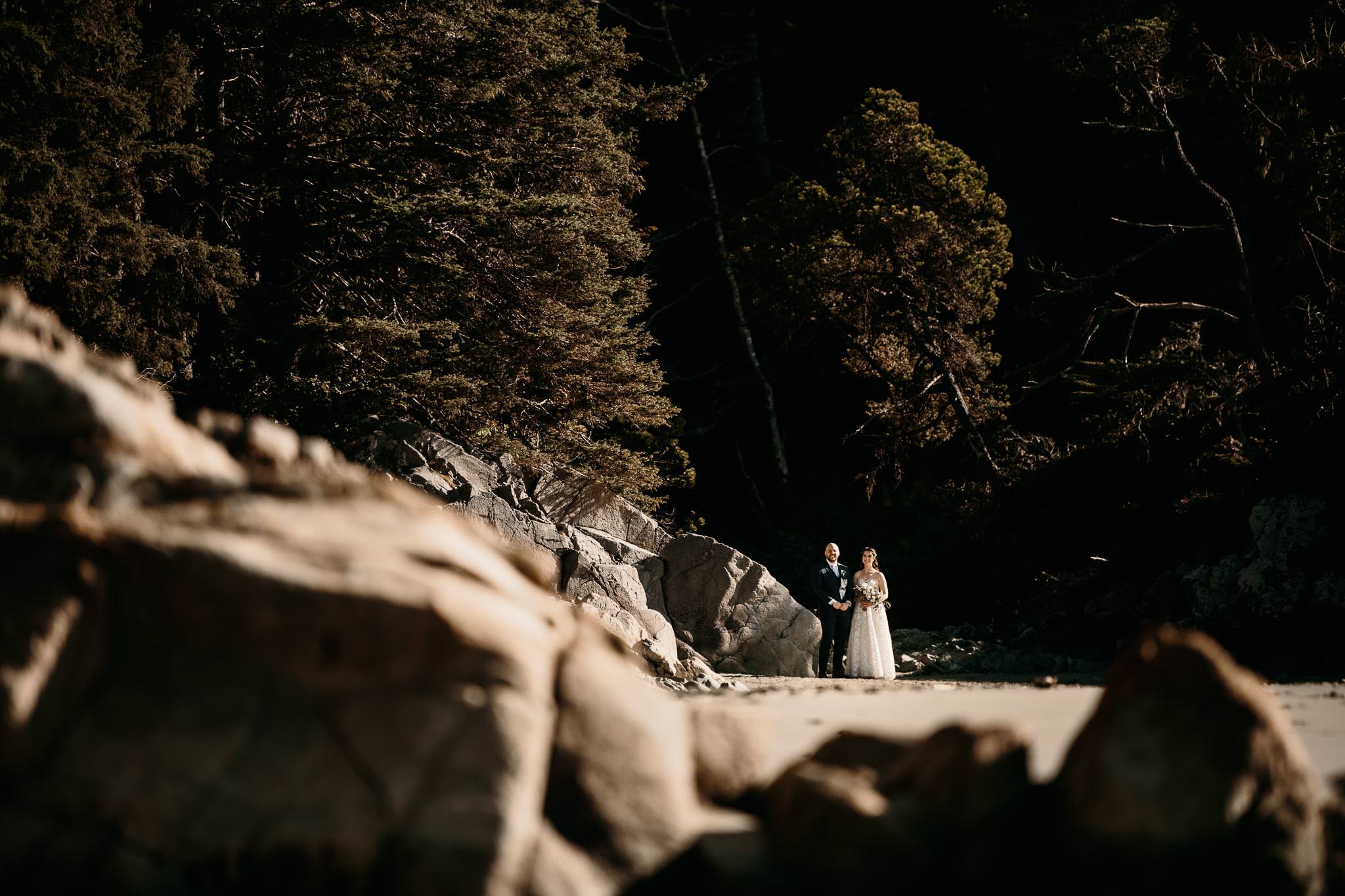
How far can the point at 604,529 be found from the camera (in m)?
18.3

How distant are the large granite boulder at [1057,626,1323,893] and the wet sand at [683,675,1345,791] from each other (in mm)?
388

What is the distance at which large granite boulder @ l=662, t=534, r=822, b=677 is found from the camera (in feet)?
54.0

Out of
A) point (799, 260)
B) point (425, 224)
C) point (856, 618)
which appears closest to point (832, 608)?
point (856, 618)

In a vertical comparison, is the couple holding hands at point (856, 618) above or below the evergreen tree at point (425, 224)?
below

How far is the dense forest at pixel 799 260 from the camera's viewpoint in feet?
49.9

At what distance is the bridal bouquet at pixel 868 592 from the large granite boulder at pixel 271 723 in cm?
1107

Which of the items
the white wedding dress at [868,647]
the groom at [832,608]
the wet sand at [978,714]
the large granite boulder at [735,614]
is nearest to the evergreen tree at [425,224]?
the large granite boulder at [735,614]

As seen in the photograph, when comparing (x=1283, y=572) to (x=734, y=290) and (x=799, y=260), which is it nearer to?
(x=799, y=260)

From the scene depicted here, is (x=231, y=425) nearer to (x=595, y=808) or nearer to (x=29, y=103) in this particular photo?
(x=595, y=808)

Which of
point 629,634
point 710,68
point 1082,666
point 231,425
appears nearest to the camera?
point 231,425

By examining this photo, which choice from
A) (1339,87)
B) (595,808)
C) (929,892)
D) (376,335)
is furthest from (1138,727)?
(1339,87)

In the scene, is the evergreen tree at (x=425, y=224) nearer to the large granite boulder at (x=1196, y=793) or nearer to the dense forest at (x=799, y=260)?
the dense forest at (x=799, y=260)

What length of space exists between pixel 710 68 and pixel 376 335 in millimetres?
16425

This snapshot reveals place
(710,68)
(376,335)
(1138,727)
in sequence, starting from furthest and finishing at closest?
(710,68) → (376,335) → (1138,727)
